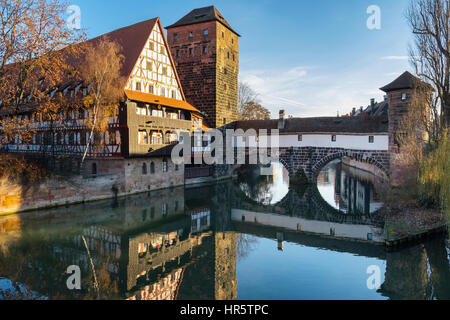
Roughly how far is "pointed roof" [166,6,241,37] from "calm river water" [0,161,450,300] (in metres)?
15.8

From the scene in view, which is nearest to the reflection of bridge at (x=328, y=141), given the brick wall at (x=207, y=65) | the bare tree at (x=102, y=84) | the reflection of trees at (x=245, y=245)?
the brick wall at (x=207, y=65)

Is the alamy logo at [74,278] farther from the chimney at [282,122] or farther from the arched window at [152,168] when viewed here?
the chimney at [282,122]

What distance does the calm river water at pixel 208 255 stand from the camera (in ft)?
23.7

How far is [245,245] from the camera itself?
430 inches

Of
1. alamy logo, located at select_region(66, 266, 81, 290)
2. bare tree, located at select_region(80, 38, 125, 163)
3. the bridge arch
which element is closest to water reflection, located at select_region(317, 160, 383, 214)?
the bridge arch

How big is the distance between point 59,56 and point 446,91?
1543 cm

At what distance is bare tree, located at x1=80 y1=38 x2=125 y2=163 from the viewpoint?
52.3 feet

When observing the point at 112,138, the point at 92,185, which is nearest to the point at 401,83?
the point at 112,138

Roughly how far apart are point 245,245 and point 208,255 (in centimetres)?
172

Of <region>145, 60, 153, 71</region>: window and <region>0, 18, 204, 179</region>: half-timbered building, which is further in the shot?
<region>145, 60, 153, 71</region>: window

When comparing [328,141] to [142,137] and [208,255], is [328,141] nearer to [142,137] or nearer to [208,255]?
[142,137]

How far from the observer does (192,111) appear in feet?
71.6

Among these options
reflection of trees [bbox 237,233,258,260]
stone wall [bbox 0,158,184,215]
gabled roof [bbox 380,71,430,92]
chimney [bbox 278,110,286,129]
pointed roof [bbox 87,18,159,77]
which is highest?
pointed roof [bbox 87,18,159,77]

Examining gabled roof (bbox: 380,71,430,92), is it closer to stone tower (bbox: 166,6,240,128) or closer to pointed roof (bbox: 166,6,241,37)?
stone tower (bbox: 166,6,240,128)
